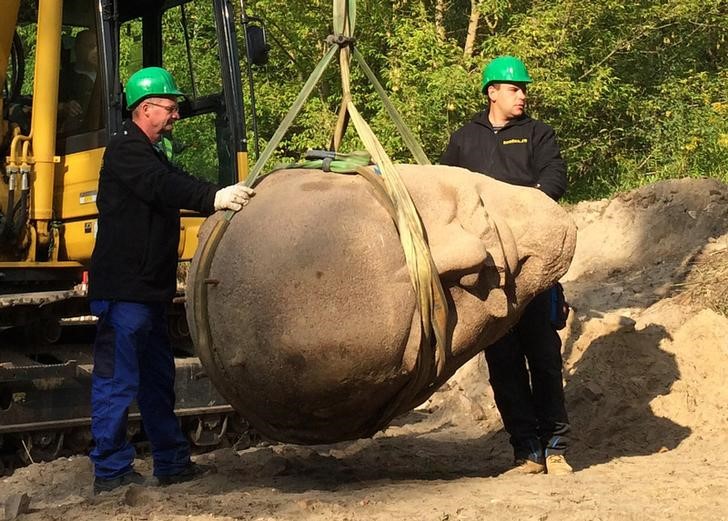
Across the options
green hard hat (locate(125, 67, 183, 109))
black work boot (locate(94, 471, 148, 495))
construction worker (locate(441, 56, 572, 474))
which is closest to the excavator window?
green hard hat (locate(125, 67, 183, 109))

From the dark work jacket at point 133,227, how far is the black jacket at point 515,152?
1597 mm

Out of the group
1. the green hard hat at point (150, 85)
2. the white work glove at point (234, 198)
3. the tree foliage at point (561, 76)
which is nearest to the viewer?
the white work glove at point (234, 198)

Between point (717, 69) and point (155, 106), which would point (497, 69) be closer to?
point (155, 106)

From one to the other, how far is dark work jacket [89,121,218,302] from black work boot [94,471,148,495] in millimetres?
923

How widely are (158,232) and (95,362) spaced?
74 centimetres

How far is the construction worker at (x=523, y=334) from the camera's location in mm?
5867

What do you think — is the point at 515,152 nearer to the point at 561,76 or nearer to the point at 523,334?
the point at 523,334

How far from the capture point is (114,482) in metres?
5.63

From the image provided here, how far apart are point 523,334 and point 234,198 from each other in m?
1.94

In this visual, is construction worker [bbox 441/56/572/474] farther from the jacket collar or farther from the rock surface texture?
the rock surface texture

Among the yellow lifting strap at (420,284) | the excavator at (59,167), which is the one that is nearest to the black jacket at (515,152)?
the yellow lifting strap at (420,284)

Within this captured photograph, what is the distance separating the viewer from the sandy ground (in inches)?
189

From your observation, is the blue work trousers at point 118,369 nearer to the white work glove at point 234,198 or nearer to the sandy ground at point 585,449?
the sandy ground at point 585,449

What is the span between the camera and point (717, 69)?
19.1 meters
